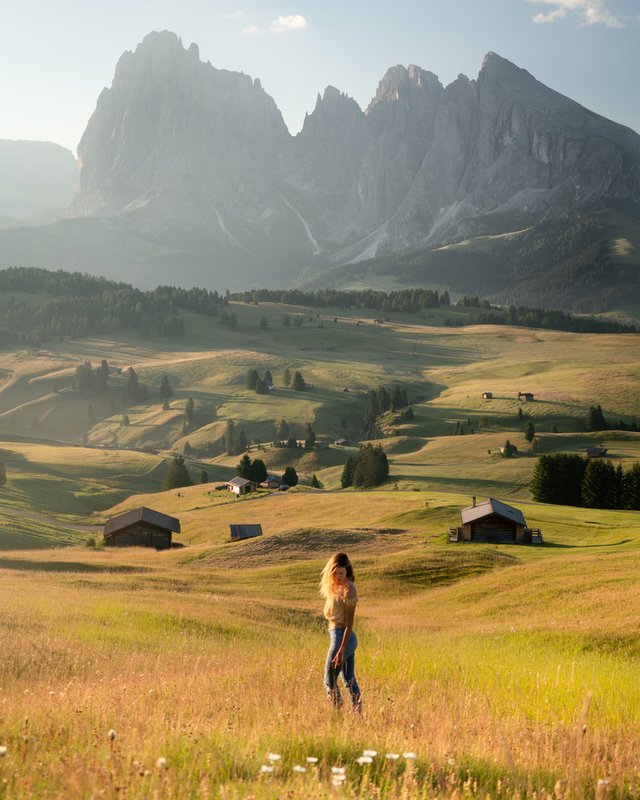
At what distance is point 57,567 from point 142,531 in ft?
131

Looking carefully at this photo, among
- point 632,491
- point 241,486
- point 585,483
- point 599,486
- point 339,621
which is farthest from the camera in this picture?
point 241,486

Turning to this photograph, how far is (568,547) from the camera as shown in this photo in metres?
72.1

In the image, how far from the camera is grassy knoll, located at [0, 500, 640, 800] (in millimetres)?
8812

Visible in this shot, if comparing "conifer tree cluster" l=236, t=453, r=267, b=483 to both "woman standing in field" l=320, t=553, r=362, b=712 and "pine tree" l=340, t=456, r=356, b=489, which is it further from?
"woman standing in field" l=320, t=553, r=362, b=712

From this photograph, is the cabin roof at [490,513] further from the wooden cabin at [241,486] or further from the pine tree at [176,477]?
the pine tree at [176,477]

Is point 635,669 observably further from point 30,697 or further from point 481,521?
point 481,521

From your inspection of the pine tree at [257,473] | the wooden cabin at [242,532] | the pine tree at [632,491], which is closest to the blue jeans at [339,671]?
the wooden cabin at [242,532]

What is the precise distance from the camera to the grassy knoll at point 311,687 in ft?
28.9

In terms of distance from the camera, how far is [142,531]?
316ft

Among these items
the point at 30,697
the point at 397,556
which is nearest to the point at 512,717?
the point at 30,697

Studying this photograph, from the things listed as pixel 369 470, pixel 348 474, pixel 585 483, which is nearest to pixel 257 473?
pixel 348 474

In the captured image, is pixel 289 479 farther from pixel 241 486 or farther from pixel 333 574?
pixel 333 574

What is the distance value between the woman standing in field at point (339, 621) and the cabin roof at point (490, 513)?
2644 inches

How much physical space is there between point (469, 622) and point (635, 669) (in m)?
16.9
